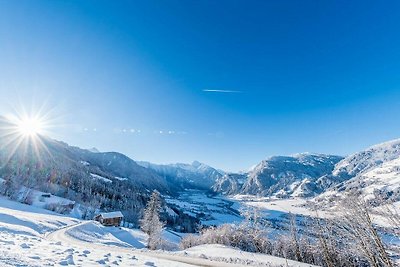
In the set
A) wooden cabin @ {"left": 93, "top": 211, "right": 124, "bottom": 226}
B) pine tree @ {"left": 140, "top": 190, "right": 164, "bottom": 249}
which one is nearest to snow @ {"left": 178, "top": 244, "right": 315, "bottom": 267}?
pine tree @ {"left": 140, "top": 190, "right": 164, "bottom": 249}

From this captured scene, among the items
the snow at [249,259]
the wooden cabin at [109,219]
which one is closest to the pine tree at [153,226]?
the snow at [249,259]

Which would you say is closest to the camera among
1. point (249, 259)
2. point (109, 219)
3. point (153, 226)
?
point (249, 259)

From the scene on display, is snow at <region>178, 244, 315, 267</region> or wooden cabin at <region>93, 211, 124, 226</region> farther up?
snow at <region>178, 244, 315, 267</region>

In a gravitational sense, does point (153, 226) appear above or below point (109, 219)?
above

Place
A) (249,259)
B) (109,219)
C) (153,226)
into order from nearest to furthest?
(249,259)
(153,226)
(109,219)

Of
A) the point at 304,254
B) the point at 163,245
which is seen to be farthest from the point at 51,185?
the point at 304,254

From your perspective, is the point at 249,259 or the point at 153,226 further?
the point at 153,226

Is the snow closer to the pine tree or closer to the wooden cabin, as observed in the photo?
the pine tree

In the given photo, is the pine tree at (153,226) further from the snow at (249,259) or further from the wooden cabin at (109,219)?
the wooden cabin at (109,219)

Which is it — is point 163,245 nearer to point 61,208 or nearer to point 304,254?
point 304,254

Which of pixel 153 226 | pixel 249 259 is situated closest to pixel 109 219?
pixel 153 226

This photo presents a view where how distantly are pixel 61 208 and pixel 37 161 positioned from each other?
9309 cm

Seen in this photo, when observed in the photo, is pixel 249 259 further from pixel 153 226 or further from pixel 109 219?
pixel 109 219

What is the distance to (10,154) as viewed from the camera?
178625 mm
